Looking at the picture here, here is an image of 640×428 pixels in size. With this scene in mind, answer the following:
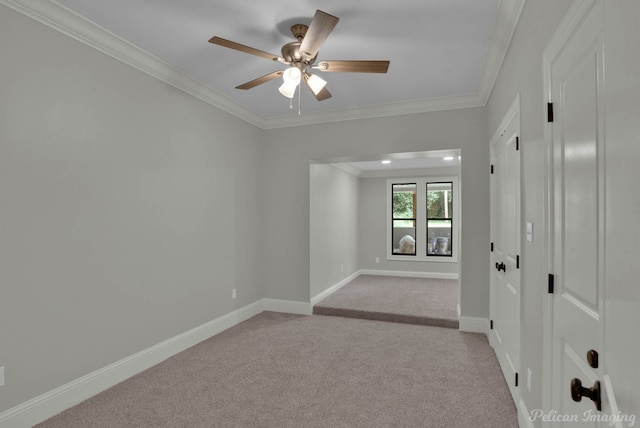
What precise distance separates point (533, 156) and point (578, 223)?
74 centimetres

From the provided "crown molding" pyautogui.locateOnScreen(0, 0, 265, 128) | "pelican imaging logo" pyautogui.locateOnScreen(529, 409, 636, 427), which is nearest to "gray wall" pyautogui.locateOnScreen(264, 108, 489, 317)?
"crown molding" pyautogui.locateOnScreen(0, 0, 265, 128)

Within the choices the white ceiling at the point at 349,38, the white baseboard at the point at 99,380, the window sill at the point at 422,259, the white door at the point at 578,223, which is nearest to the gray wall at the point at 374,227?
the window sill at the point at 422,259

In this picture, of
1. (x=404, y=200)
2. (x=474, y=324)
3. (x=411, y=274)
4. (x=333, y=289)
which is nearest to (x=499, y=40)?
(x=474, y=324)

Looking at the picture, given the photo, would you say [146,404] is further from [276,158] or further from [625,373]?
[276,158]

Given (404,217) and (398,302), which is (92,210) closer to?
(398,302)

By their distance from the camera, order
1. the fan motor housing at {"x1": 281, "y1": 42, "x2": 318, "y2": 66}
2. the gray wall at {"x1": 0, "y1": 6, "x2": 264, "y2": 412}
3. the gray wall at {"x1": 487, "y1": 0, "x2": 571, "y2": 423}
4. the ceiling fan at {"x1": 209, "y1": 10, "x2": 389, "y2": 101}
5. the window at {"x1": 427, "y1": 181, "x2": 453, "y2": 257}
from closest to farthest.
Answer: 1. the gray wall at {"x1": 487, "y1": 0, "x2": 571, "y2": 423}
2. the gray wall at {"x1": 0, "y1": 6, "x2": 264, "y2": 412}
3. the ceiling fan at {"x1": 209, "y1": 10, "x2": 389, "y2": 101}
4. the fan motor housing at {"x1": 281, "y1": 42, "x2": 318, "y2": 66}
5. the window at {"x1": 427, "y1": 181, "x2": 453, "y2": 257}

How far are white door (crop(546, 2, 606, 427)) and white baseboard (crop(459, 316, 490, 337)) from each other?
244 cm

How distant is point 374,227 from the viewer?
7730mm

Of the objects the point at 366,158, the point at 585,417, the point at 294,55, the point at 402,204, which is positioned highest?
the point at 294,55

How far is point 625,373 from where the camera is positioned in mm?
912

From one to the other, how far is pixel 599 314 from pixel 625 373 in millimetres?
204

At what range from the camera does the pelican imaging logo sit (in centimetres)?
90

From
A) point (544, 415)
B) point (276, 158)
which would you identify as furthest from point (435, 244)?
point (544, 415)

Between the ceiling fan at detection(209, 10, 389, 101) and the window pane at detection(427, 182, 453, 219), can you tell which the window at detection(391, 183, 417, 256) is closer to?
the window pane at detection(427, 182, 453, 219)
